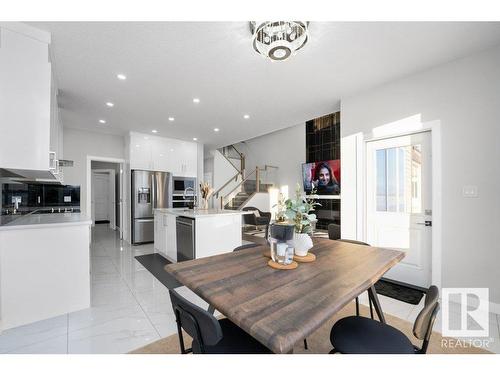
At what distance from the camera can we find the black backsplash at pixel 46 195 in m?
3.72

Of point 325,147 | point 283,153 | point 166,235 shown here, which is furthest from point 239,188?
point 166,235

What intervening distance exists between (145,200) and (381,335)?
17.3 ft

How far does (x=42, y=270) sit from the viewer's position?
2.05m

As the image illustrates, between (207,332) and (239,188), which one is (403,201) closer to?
(207,332)

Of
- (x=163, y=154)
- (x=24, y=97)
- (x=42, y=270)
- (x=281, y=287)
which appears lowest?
(x=42, y=270)

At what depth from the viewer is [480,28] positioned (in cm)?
195

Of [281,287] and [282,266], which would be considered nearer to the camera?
[281,287]

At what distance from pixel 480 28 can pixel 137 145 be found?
5.84 m

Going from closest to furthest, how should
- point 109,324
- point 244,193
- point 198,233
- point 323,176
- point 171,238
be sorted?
point 109,324
point 198,233
point 171,238
point 323,176
point 244,193

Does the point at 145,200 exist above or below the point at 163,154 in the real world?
below

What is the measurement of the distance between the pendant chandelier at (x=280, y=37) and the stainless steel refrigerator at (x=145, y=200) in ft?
14.7
